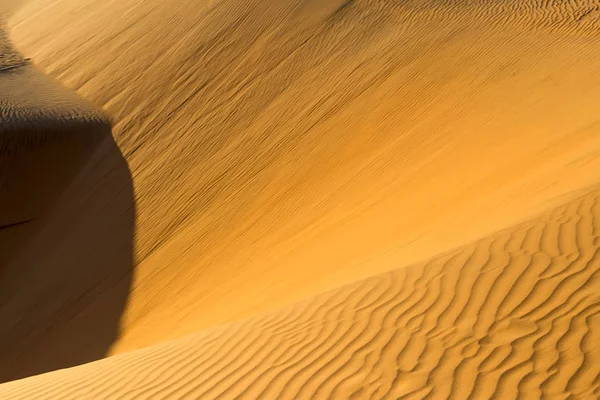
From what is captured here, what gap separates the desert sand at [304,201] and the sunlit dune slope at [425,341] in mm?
20

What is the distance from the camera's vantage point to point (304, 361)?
15.2 feet

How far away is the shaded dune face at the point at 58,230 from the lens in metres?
9.62

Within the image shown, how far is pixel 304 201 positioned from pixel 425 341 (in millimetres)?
6218

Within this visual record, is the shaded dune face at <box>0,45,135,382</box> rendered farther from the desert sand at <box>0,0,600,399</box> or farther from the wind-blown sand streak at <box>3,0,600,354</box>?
the wind-blown sand streak at <box>3,0,600,354</box>

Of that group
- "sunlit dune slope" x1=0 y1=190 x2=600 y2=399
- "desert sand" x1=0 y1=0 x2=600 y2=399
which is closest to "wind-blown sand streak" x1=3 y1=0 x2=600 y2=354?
"desert sand" x1=0 y1=0 x2=600 y2=399

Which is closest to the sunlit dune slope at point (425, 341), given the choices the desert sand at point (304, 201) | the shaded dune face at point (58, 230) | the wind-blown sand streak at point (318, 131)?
the desert sand at point (304, 201)

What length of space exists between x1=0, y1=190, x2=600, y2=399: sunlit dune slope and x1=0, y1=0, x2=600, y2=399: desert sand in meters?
0.02

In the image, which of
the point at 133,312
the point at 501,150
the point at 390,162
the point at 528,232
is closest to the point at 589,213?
the point at 528,232

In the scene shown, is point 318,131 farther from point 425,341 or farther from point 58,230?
point 425,341

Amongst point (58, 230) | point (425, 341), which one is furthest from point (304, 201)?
point (425, 341)

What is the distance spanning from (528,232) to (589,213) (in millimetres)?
581

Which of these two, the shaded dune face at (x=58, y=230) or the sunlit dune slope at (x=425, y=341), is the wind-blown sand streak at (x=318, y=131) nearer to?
the shaded dune face at (x=58, y=230)

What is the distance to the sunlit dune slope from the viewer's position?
4.11 meters

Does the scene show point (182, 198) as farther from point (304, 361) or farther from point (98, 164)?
point (304, 361)
